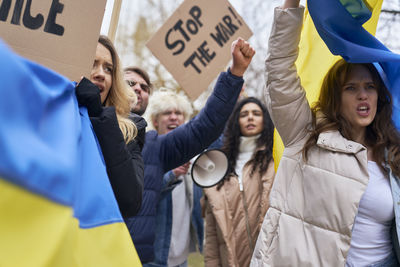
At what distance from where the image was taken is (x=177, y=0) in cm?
1063

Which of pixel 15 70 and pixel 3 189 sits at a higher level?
pixel 15 70

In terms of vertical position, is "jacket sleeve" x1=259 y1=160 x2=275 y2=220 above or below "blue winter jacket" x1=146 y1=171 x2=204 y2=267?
above

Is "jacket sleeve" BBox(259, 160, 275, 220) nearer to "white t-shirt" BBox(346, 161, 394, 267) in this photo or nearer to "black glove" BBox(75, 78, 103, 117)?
"white t-shirt" BBox(346, 161, 394, 267)

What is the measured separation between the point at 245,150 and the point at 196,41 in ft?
3.06

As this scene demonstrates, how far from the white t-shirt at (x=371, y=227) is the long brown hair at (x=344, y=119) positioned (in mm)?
158

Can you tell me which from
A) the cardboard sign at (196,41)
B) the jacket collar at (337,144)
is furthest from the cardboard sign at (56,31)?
the cardboard sign at (196,41)

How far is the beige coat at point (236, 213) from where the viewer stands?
304cm

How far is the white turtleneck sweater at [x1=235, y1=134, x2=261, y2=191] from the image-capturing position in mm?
3289

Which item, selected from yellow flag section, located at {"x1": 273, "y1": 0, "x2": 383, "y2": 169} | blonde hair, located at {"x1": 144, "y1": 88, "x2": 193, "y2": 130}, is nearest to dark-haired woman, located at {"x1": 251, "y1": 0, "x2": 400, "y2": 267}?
yellow flag section, located at {"x1": 273, "y1": 0, "x2": 383, "y2": 169}

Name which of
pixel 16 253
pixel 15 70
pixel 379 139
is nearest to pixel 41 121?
pixel 15 70

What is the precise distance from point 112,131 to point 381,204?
111 centimetres

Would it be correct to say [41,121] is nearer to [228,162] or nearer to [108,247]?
[108,247]

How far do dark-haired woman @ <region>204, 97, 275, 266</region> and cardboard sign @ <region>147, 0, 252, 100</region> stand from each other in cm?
66

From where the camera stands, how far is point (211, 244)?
3230 millimetres
